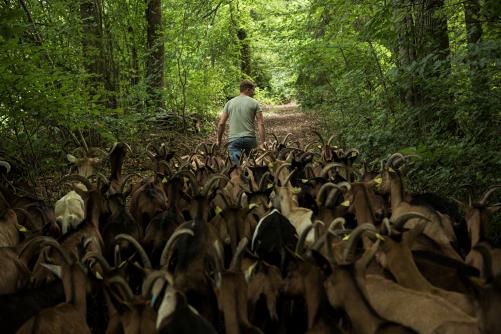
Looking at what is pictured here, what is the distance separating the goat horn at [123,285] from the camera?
229cm

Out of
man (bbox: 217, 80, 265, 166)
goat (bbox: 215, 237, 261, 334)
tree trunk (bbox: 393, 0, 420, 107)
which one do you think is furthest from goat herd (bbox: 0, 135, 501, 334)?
man (bbox: 217, 80, 265, 166)

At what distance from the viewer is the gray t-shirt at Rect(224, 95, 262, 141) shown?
805cm

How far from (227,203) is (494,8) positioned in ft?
10.4

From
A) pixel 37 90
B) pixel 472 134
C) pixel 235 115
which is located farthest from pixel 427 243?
pixel 235 115

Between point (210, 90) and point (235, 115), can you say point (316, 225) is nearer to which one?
point (235, 115)

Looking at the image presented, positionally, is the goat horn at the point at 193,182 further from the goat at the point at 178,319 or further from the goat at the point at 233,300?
the goat at the point at 178,319

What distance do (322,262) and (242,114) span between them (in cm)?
579

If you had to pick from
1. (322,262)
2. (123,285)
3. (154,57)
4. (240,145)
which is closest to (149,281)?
(123,285)

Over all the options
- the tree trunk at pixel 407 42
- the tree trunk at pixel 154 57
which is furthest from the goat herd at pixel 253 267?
the tree trunk at pixel 154 57

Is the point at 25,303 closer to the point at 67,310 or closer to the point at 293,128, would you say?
the point at 67,310

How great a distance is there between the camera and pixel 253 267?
2.71 m

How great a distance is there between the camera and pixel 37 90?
5645 millimetres

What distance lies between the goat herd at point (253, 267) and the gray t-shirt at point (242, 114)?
387cm

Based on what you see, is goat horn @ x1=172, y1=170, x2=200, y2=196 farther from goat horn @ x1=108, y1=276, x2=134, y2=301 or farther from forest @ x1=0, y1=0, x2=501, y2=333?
goat horn @ x1=108, y1=276, x2=134, y2=301
